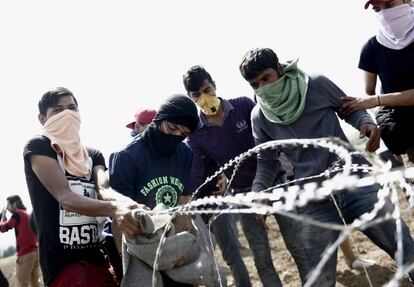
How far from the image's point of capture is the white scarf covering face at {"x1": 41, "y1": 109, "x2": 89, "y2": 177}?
7.77 feet

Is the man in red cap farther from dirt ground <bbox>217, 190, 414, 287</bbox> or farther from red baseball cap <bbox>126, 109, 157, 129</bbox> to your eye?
dirt ground <bbox>217, 190, 414, 287</bbox>

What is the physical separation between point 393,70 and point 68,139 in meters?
1.90

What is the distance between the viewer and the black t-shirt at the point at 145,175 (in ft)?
8.14

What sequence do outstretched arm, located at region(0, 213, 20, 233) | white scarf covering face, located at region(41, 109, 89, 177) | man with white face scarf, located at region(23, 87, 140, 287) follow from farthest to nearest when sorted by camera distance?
outstretched arm, located at region(0, 213, 20, 233)
white scarf covering face, located at region(41, 109, 89, 177)
man with white face scarf, located at region(23, 87, 140, 287)

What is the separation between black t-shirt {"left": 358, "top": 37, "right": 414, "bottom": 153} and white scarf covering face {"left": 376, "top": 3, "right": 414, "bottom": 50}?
37 millimetres

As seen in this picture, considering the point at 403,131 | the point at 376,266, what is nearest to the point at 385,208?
the point at 403,131

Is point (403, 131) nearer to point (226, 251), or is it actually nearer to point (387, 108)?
point (387, 108)

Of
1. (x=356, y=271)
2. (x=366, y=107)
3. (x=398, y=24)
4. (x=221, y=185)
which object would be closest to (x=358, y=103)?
(x=366, y=107)

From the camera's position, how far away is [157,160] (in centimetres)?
261

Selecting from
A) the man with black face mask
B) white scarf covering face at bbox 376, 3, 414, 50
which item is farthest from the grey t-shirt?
the man with black face mask

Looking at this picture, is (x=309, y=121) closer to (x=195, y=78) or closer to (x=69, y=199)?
(x=195, y=78)

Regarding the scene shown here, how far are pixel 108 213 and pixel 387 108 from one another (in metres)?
1.80

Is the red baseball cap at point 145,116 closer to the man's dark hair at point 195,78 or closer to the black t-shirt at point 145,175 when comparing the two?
the man's dark hair at point 195,78

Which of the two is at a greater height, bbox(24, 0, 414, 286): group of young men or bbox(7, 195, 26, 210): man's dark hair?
bbox(24, 0, 414, 286): group of young men
